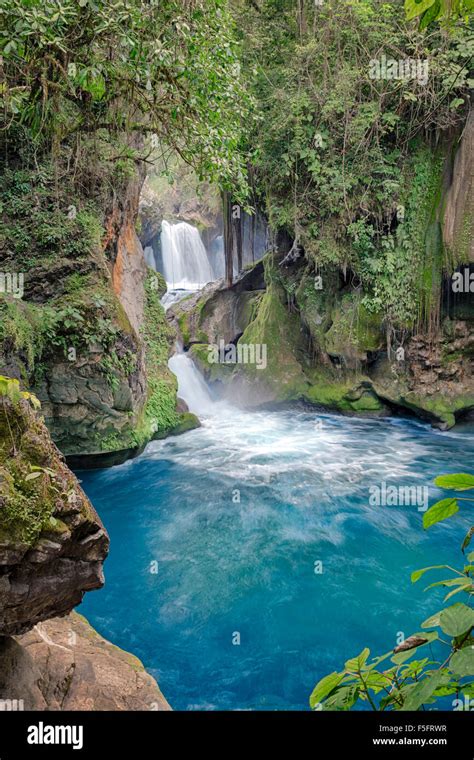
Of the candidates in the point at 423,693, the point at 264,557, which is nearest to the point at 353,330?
the point at 264,557

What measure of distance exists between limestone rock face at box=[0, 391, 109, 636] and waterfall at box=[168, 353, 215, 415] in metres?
12.4

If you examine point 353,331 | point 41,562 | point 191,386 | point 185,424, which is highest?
point 353,331

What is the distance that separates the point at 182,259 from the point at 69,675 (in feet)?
81.0

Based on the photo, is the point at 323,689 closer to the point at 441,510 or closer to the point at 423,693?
the point at 423,693

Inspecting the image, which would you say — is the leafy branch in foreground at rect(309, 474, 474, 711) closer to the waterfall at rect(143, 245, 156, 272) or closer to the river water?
the river water

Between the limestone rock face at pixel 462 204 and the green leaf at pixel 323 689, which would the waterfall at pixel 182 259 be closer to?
the limestone rock face at pixel 462 204

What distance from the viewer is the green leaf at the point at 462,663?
1023 millimetres

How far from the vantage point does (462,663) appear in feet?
3.39

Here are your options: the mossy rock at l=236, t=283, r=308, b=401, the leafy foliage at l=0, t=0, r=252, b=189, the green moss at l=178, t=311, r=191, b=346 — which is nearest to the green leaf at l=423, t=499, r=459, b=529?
the leafy foliage at l=0, t=0, r=252, b=189

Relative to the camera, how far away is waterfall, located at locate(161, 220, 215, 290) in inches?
1003

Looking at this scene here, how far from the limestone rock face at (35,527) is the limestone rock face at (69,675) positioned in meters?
0.39

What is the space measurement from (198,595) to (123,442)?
4.06 m

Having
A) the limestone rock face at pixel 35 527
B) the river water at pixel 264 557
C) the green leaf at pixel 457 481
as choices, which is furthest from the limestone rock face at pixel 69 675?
the green leaf at pixel 457 481
